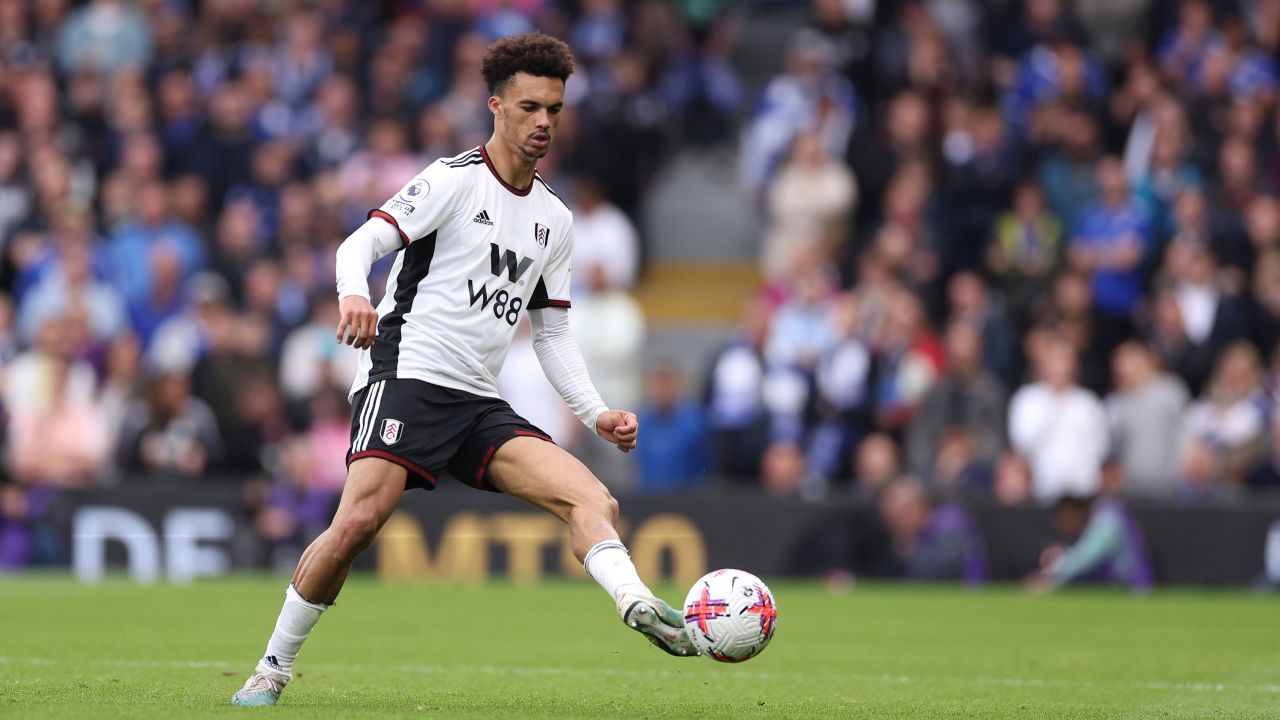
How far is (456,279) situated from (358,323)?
0.87 meters

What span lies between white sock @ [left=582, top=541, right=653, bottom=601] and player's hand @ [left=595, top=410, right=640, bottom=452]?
56 centimetres

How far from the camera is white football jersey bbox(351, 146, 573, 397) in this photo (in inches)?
302

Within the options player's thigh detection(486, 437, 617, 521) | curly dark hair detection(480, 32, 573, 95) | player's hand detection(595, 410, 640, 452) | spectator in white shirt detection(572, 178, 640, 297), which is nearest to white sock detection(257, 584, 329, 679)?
player's thigh detection(486, 437, 617, 521)

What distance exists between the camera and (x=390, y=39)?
70.0 feet

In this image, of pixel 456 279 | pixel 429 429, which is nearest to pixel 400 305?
pixel 456 279

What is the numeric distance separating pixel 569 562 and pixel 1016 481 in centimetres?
400

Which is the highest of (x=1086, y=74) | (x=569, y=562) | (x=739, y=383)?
(x=1086, y=74)

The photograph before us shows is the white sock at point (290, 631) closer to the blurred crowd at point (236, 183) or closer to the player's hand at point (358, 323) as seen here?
the player's hand at point (358, 323)

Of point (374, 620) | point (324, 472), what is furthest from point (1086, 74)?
point (374, 620)

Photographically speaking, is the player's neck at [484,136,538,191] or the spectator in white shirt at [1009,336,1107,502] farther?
the spectator in white shirt at [1009,336,1107,502]

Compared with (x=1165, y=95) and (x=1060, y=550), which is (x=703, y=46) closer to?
(x=1165, y=95)

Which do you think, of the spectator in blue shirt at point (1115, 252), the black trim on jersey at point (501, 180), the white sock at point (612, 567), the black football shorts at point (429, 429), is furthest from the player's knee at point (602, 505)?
the spectator in blue shirt at point (1115, 252)

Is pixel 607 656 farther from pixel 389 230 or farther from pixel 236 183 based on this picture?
pixel 236 183

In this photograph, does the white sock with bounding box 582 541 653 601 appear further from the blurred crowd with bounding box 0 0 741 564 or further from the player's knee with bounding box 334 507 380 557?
the blurred crowd with bounding box 0 0 741 564
